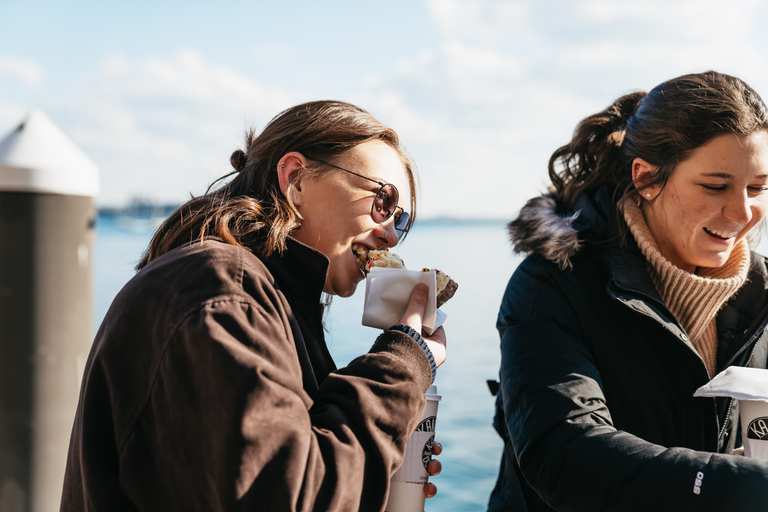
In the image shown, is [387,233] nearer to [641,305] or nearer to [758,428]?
[641,305]

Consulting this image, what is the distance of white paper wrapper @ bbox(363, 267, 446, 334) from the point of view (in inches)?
84.8

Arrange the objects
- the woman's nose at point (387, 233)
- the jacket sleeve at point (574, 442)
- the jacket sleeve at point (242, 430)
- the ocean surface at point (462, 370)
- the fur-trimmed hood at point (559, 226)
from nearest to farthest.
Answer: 1. the jacket sleeve at point (242, 430)
2. the jacket sleeve at point (574, 442)
3. the woman's nose at point (387, 233)
4. the fur-trimmed hood at point (559, 226)
5. the ocean surface at point (462, 370)

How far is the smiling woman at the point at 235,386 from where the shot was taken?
1.43m

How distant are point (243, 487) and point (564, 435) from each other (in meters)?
1.12

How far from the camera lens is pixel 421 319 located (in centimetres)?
209

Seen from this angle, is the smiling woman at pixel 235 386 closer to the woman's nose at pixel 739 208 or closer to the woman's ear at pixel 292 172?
the woman's ear at pixel 292 172

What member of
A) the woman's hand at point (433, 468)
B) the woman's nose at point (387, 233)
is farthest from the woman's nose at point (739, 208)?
the woman's hand at point (433, 468)

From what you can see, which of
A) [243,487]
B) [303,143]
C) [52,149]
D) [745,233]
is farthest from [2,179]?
[745,233]

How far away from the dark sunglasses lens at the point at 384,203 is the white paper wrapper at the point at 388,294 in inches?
6.9

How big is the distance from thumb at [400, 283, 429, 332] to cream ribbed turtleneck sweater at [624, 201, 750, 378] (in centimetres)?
95

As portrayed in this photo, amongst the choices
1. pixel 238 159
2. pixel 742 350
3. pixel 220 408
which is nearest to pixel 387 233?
pixel 238 159

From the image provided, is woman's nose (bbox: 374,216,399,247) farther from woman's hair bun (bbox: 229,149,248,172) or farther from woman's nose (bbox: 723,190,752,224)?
woman's nose (bbox: 723,190,752,224)

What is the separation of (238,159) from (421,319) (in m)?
0.86

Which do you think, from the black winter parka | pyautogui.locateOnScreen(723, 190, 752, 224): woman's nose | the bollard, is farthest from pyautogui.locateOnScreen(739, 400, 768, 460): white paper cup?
the bollard
